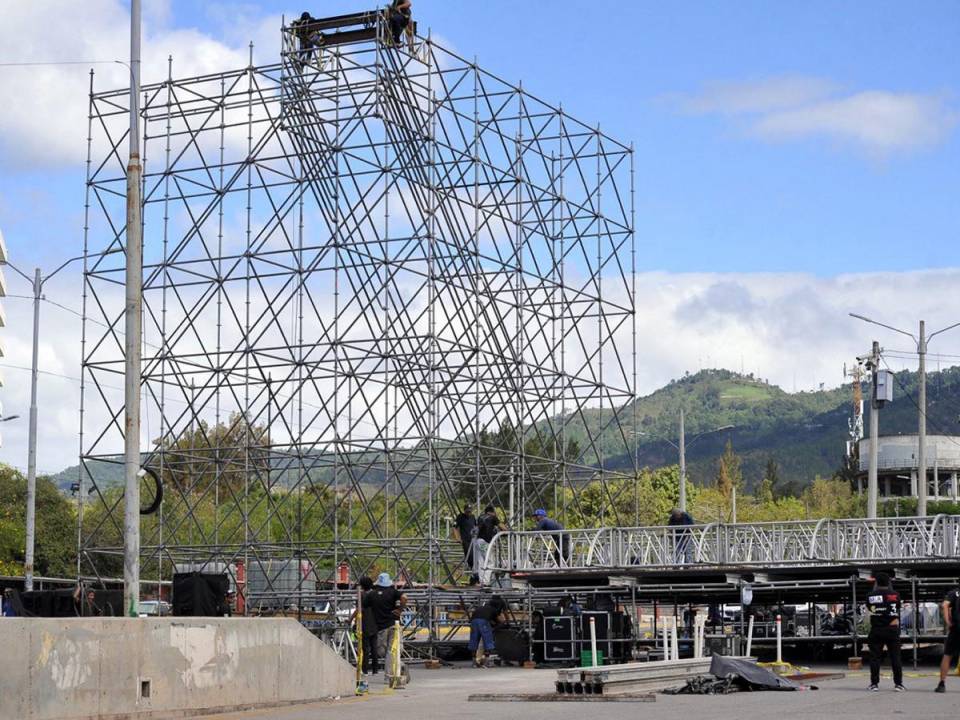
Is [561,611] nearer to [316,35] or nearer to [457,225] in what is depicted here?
[457,225]

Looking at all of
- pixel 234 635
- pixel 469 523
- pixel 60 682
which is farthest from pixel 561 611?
pixel 60 682

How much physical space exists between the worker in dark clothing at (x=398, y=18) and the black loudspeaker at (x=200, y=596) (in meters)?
15.6

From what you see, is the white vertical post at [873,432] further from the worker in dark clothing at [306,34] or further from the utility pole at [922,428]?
the worker in dark clothing at [306,34]

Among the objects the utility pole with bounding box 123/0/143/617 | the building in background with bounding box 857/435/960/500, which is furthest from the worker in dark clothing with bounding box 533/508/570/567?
the building in background with bounding box 857/435/960/500

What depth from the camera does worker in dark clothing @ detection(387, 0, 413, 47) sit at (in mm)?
39531

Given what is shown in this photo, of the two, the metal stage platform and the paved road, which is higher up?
the metal stage platform

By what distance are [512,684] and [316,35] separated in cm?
2084

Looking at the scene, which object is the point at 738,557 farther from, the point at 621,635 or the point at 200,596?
the point at 200,596

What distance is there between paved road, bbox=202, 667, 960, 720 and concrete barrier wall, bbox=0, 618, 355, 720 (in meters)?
0.44

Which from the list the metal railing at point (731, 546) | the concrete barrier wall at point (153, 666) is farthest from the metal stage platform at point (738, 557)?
the concrete barrier wall at point (153, 666)

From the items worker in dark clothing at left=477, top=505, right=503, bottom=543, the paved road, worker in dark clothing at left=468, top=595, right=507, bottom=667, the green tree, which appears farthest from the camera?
the green tree

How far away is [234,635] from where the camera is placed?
20.2m

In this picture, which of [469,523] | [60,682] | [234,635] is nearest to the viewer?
[60,682]

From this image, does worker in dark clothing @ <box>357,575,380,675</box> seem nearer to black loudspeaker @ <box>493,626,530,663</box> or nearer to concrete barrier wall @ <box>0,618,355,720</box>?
black loudspeaker @ <box>493,626,530,663</box>
